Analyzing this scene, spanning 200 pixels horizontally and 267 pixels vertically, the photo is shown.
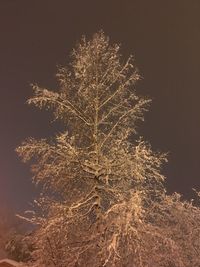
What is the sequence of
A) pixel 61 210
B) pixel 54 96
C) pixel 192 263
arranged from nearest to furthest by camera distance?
pixel 61 210
pixel 54 96
pixel 192 263

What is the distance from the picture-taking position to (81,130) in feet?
41.2

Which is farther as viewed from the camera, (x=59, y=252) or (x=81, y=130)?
(x=81, y=130)

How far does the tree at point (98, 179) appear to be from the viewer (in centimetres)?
1095

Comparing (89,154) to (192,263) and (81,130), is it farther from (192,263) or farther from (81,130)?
(192,263)

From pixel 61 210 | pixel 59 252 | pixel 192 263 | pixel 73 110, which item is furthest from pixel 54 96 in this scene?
pixel 192 263

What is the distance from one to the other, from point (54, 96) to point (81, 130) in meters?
1.04

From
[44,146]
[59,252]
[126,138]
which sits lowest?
[59,252]

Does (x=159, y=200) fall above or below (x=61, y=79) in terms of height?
below

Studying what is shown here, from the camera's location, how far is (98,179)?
12.0 meters

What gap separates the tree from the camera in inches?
431

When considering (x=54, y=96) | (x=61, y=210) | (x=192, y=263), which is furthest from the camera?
(x=192, y=263)

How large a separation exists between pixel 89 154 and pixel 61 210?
142 cm

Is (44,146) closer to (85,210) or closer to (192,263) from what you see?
(85,210)

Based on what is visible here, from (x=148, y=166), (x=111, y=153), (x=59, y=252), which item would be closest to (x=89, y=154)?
(x=111, y=153)
